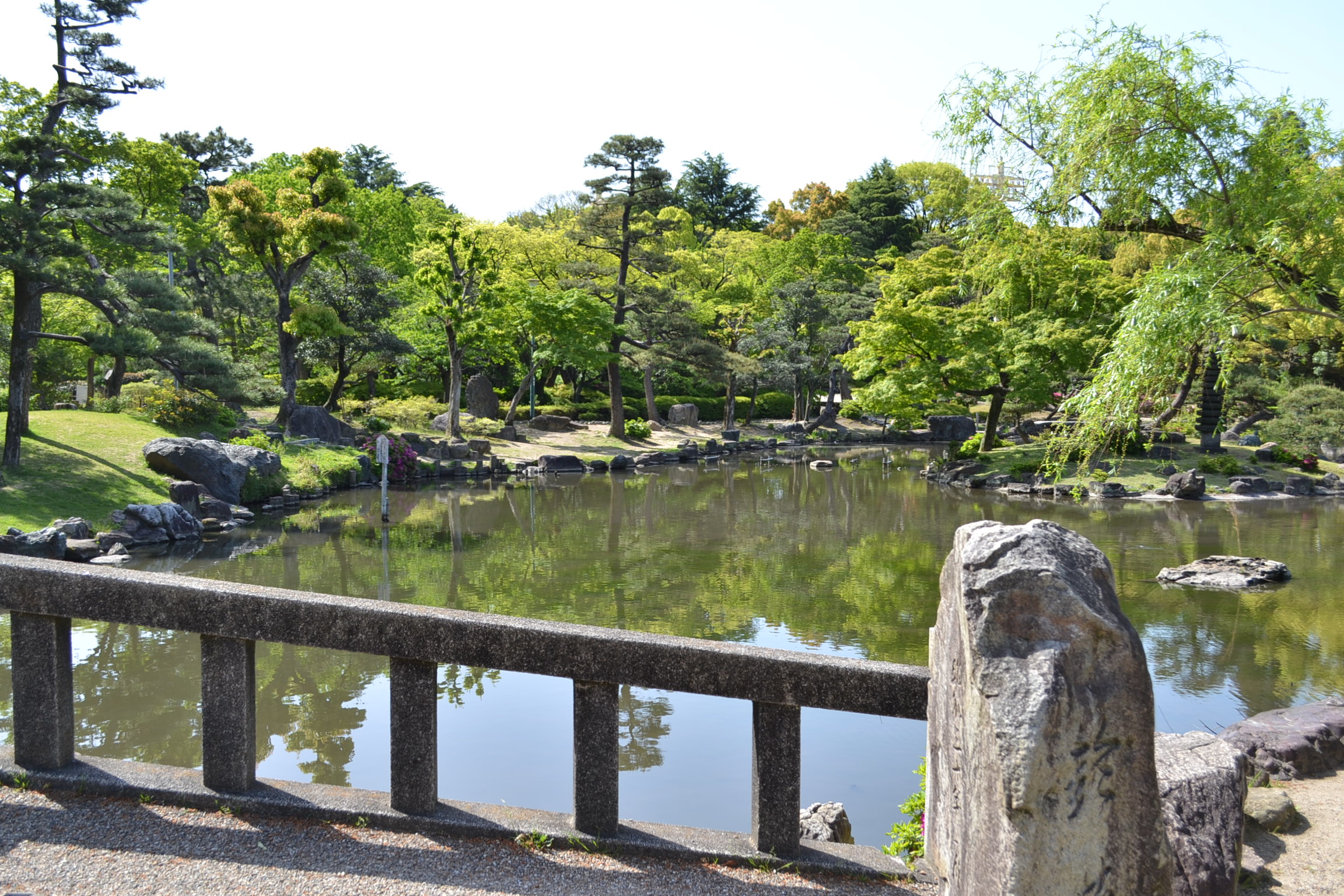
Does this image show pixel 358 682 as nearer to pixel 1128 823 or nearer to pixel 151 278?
pixel 1128 823

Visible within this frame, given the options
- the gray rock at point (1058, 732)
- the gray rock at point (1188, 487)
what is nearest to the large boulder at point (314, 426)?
the gray rock at point (1188, 487)

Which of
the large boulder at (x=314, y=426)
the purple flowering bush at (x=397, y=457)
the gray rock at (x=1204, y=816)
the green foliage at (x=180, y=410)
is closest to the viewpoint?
the gray rock at (x=1204, y=816)

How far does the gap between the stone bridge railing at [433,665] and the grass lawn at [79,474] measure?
41.5 ft

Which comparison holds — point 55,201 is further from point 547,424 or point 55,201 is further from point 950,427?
point 950,427

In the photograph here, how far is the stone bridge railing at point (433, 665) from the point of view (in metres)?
2.63

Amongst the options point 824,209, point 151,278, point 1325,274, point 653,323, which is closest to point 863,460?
point 653,323

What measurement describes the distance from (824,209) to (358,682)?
5173 cm

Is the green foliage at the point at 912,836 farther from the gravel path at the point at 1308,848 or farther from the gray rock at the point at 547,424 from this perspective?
the gray rock at the point at 547,424

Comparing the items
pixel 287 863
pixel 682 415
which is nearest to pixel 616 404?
pixel 682 415

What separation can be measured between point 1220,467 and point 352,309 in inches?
959

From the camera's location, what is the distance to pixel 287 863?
2469 mm

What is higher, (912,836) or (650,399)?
(650,399)

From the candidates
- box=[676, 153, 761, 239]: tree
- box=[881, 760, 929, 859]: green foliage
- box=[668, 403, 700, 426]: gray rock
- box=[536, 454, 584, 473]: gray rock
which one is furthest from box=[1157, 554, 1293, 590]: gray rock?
box=[676, 153, 761, 239]: tree

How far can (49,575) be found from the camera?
2.74 m
